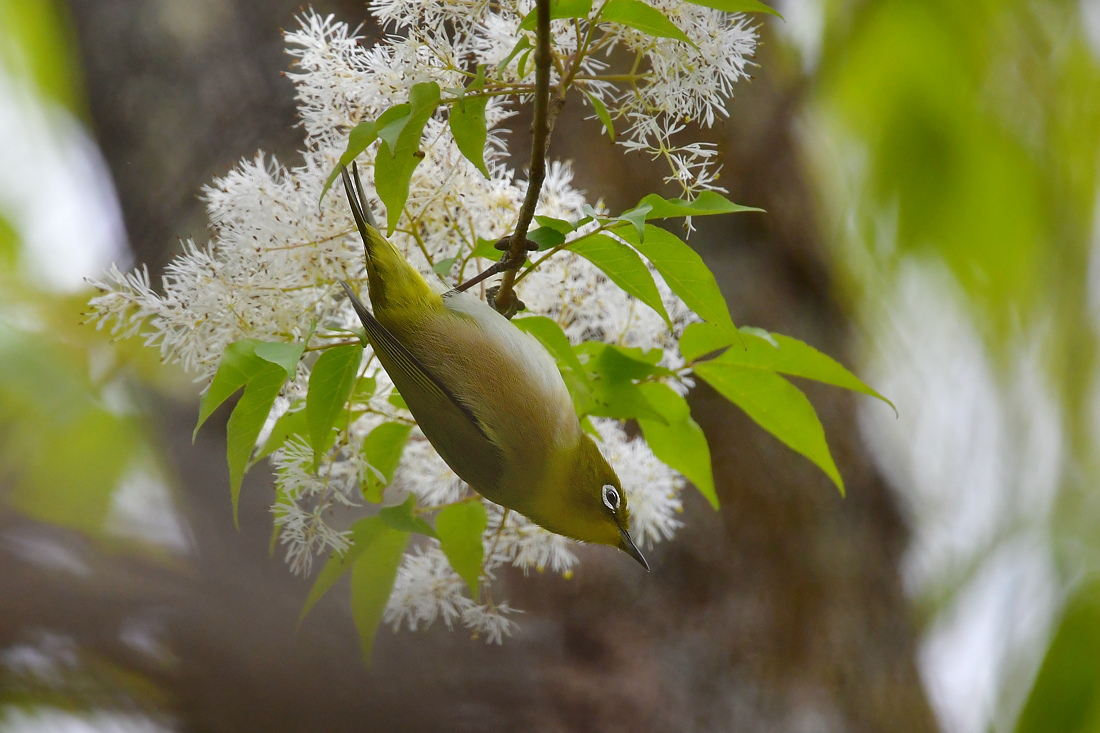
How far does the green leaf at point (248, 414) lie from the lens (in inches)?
19.8

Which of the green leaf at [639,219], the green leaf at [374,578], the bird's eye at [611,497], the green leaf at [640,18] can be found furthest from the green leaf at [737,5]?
the green leaf at [374,578]

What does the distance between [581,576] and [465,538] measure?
1.62 feet

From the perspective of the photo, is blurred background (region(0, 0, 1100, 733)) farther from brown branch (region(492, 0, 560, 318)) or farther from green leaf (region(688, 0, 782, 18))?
green leaf (region(688, 0, 782, 18))

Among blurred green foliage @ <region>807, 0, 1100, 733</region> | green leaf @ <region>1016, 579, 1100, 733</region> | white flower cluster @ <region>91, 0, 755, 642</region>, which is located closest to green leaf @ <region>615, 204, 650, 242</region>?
white flower cluster @ <region>91, 0, 755, 642</region>

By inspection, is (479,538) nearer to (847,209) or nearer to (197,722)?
(197,722)

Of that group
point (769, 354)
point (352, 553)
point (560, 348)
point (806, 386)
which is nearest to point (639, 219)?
point (560, 348)

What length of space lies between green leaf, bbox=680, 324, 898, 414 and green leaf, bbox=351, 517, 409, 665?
31 centimetres

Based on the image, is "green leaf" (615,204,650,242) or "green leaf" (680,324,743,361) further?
"green leaf" (680,324,743,361)

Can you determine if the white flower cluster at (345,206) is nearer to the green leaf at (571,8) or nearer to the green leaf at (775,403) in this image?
the green leaf at (571,8)

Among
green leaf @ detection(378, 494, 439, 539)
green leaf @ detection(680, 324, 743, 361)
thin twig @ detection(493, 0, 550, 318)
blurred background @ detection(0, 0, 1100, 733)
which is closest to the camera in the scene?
thin twig @ detection(493, 0, 550, 318)

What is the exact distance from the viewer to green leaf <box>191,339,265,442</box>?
0.50m

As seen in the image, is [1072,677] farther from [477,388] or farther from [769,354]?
[477,388]

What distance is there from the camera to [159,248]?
85 centimetres

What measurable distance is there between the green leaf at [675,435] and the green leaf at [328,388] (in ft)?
0.85
